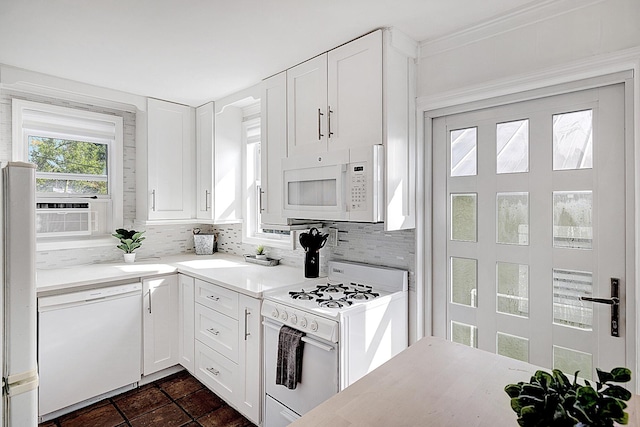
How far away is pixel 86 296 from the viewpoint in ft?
8.17

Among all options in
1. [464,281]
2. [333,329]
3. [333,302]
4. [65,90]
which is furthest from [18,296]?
[65,90]

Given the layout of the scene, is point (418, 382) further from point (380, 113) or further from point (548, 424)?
point (380, 113)

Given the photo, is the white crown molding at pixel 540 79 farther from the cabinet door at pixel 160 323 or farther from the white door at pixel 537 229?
the cabinet door at pixel 160 323

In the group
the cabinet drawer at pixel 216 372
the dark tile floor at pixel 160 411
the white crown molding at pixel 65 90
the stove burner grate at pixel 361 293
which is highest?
the white crown molding at pixel 65 90

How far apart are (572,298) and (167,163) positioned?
10.6 feet

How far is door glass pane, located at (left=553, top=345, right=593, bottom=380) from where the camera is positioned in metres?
1.71

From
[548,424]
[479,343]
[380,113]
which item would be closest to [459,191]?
[380,113]

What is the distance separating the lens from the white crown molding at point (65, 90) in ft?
8.30

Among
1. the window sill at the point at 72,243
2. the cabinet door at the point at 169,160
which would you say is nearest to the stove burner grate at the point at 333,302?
the cabinet door at the point at 169,160

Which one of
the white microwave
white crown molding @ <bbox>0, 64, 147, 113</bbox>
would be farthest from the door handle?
white crown molding @ <bbox>0, 64, 147, 113</bbox>

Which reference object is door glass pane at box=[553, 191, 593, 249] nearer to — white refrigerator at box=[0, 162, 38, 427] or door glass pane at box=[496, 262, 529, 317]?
door glass pane at box=[496, 262, 529, 317]

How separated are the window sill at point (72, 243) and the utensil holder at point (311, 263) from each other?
75.7 inches

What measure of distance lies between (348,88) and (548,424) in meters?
1.90

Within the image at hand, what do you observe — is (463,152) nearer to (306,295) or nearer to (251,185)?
(306,295)
